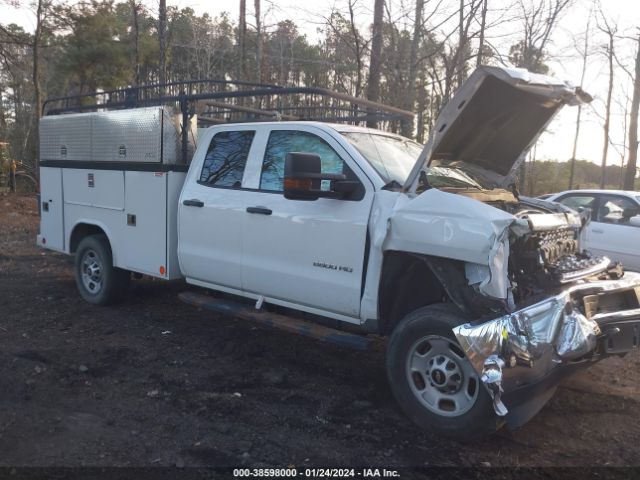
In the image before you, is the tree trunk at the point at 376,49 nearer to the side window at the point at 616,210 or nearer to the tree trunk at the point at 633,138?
the side window at the point at 616,210

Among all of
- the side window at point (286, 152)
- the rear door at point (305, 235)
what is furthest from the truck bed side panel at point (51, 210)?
the side window at point (286, 152)

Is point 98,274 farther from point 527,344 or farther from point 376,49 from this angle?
point 376,49

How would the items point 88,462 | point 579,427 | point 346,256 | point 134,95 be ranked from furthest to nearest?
point 134,95, point 346,256, point 579,427, point 88,462

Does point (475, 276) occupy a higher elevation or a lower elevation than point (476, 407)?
higher

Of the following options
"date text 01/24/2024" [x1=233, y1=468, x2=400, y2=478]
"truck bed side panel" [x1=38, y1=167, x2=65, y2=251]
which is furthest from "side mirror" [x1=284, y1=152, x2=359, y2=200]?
"truck bed side panel" [x1=38, y1=167, x2=65, y2=251]

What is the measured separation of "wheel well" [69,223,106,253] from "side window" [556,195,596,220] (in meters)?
6.87

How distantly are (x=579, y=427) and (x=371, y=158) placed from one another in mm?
2516

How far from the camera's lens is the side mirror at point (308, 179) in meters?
4.29

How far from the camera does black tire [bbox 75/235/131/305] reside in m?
6.89

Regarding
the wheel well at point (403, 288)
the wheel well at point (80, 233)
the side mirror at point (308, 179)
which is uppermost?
the side mirror at point (308, 179)

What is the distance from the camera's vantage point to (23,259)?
398 inches

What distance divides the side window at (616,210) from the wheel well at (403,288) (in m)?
5.76

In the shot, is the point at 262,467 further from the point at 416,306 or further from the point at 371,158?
the point at 371,158

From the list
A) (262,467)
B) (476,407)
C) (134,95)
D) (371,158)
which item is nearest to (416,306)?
(476,407)
